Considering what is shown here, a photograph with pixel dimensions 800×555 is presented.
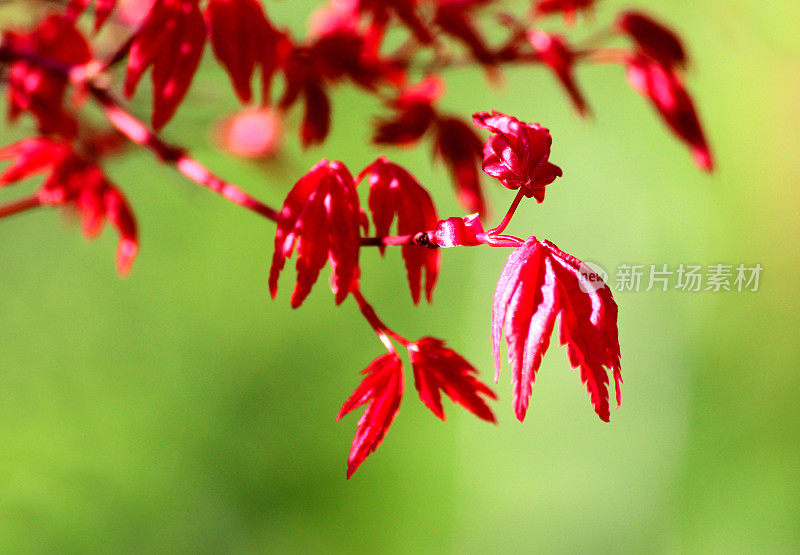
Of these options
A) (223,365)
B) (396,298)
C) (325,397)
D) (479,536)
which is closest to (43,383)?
(223,365)

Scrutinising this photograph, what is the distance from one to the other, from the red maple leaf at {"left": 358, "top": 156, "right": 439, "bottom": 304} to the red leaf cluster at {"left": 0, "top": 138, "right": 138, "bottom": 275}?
1.22 ft

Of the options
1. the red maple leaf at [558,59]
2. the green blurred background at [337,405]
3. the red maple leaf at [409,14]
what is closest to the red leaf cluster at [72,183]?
the red maple leaf at [409,14]

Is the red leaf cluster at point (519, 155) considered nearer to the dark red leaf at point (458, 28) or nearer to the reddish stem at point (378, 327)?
the reddish stem at point (378, 327)

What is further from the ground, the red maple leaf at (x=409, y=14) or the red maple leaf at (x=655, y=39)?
the red maple leaf at (x=655, y=39)

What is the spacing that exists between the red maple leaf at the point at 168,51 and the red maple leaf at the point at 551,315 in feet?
0.94

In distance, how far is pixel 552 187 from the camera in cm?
229

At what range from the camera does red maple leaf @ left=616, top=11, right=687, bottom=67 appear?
2.43 feet

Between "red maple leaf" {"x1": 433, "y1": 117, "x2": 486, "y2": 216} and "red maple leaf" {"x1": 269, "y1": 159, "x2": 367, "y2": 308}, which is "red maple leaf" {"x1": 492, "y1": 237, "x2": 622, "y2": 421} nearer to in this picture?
"red maple leaf" {"x1": 269, "y1": 159, "x2": 367, "y2": 308}

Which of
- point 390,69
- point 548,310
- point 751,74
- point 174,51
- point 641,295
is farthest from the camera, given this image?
point 751,74

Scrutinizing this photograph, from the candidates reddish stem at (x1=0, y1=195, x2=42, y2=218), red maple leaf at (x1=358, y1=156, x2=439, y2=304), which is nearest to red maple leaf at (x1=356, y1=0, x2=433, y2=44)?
red maple leaf at (x1=358, y1=156, x2=439, y2=304)

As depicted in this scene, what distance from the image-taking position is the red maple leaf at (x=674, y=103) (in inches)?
28.8

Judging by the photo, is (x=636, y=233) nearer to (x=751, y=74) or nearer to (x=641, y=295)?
(x=641, y=295)

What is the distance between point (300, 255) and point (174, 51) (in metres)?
0.20

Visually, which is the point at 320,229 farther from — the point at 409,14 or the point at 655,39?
the point at 655,39
